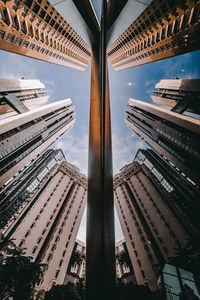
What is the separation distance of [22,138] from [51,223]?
32.2m

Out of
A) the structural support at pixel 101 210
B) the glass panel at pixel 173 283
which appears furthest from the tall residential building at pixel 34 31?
the glass panel at pixel 173 283

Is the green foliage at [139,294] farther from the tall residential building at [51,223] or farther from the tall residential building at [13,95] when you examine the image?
the tall residential building at [13,95]

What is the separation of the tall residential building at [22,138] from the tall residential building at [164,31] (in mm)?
32470

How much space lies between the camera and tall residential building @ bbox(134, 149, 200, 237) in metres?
34.0

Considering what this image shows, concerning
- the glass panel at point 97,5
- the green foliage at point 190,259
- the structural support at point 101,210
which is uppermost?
the glass panel at point 97,5

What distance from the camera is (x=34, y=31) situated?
30.4m

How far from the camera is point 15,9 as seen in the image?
23922 mm

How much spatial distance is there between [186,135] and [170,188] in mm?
23217

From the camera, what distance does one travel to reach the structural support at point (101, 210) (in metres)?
4.94

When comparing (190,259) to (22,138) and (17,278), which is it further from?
(22,138)

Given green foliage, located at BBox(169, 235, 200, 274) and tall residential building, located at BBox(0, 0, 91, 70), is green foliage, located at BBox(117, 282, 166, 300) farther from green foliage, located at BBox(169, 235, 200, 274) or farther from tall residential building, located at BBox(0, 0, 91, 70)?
tall residential building, located at BBox(0, 0, 91, 70)

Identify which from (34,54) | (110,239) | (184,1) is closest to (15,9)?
(34,54)

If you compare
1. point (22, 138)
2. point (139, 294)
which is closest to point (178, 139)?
point (139, 294)

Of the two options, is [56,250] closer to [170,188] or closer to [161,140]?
[170,188]
